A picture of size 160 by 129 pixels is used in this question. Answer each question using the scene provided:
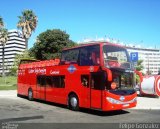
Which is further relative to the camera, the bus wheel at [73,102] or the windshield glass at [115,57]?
the bus wheel at [73,102]

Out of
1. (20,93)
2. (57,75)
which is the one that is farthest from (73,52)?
(20,93)

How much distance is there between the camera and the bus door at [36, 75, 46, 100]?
19994 millimetres

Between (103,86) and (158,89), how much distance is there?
10.6 meters

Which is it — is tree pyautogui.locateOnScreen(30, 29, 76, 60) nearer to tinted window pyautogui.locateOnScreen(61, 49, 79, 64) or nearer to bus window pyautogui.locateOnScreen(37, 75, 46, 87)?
bus window pyautogui.locateOnScreen(37, 75, 46, 87)

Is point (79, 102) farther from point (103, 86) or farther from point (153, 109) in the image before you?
point (153, 109)

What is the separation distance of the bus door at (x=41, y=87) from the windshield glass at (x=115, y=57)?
20.8 ft

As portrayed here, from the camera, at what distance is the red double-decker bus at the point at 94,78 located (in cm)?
1425

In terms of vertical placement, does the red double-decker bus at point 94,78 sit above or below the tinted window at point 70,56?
below

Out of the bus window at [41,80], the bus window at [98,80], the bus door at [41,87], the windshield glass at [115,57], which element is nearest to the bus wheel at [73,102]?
the bus window at [98,80]

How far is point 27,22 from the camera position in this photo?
70500mm

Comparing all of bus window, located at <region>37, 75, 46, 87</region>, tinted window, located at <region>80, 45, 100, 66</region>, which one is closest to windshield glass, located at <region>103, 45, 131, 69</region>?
tinted window, located at <region>80, 45, 100, 66</region>

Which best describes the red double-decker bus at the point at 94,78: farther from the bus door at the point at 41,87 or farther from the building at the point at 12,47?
the building at the point at 12,47

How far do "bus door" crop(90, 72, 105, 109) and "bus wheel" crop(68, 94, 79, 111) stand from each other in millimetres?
1512

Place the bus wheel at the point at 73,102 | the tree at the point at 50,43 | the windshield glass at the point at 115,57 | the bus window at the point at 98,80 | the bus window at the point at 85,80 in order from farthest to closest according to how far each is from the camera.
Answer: the tree at the point at 50,43 < the bus wheel at the point at 73,102 < the bus window at the point at 85,80 < the windshield glass at the point at 115,57 < the bus window at the point at 98,80
